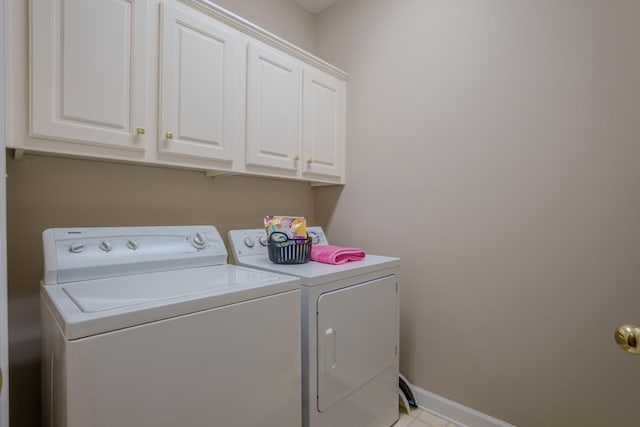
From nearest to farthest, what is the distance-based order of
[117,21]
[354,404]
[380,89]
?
1. [117,21]
2. [354,404]
3. [380,89]

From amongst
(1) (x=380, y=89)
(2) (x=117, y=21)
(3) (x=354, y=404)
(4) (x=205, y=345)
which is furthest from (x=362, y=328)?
(2) (x=117, y=21)

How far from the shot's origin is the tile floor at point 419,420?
182 centimetres

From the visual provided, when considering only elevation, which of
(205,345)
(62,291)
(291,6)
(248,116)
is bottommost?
(205,345)

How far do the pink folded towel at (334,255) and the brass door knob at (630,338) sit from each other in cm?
109

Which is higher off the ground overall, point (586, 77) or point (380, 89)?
point (380, 89)

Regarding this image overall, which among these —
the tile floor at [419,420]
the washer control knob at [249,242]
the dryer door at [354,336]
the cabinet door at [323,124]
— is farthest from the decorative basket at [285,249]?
the tile floor at [419,420]

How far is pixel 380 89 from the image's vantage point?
2.18 m

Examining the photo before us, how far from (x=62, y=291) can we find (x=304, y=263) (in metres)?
0.97

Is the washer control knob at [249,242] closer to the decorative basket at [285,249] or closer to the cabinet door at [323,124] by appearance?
the decorative basket at [285,249]

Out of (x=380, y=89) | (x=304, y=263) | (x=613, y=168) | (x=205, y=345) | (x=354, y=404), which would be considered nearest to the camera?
(x=205, y=345)

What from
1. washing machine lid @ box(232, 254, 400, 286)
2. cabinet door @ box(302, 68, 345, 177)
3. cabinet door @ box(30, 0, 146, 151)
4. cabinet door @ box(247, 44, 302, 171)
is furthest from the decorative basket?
cabinet door @ box(30, 0, 146, 151)

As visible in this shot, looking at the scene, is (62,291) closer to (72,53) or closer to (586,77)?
(72,53)

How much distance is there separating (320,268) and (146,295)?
747mm

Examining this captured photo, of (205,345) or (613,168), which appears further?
(613,168)
